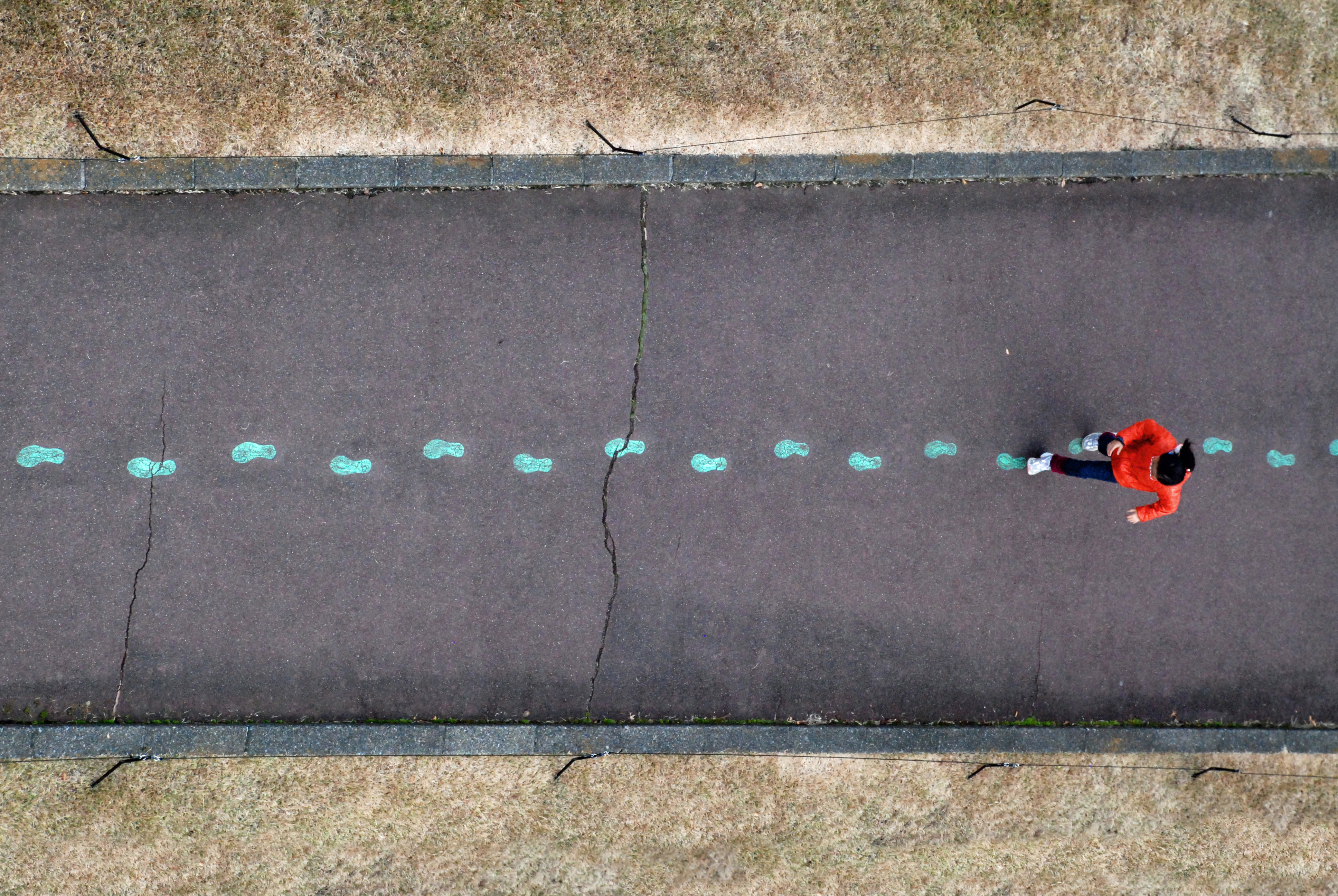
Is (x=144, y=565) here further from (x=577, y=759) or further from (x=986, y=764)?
(x=986, y=764)

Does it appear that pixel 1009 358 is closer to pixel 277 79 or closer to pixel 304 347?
pixel 304 347

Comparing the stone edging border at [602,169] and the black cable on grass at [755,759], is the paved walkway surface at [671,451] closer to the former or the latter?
the stone edging border at [602,169]

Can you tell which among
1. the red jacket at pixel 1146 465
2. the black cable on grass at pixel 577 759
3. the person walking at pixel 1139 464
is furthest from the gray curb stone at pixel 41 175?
the red jacket at pixel 1146 465

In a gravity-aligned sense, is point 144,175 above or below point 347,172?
below

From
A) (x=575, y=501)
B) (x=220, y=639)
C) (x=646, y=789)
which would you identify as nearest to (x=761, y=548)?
(x=575, y=501)

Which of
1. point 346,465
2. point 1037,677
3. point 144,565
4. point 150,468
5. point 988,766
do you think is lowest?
point 988,766

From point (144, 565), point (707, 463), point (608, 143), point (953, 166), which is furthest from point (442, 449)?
point (953, 166)
